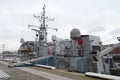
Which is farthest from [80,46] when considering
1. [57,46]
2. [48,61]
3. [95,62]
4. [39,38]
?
[39,38]

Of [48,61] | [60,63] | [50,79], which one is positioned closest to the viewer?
[50,79]

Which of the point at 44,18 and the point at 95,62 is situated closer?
the point at 95,62

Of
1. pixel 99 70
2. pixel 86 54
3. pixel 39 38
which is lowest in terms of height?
pixel 99 70

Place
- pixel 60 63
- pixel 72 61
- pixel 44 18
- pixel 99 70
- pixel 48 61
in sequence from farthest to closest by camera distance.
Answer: pixel 44 18, pixel 48 61, pixel 60 63, pixel 72 61, pixel 99 70

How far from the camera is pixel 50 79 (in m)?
10.7

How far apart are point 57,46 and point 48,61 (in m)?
5.96

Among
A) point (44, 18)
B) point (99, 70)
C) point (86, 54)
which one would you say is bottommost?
point (99, 70)

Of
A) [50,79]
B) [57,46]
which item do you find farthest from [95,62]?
[57,46]

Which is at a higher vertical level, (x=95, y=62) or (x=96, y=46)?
(x=96, y=46)

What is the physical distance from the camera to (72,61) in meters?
19.7

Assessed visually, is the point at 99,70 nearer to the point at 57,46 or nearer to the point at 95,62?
the point at 95,62

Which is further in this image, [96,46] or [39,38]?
[39,38]

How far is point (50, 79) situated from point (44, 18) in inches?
991

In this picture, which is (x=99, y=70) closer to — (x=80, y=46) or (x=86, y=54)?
(x=86, y=54)
